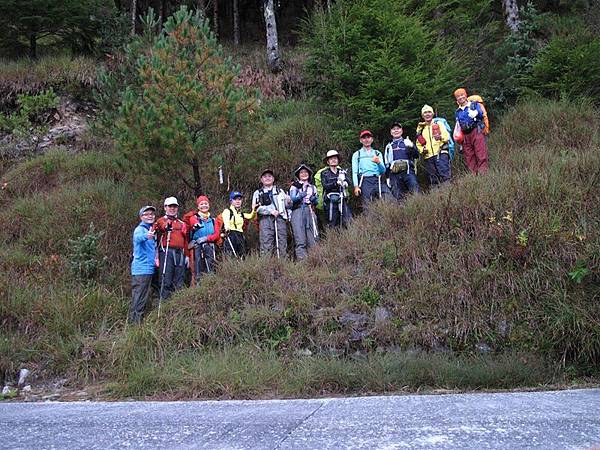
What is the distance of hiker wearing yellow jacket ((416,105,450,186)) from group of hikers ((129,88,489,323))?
0.06 feet

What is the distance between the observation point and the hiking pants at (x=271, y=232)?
9.97m

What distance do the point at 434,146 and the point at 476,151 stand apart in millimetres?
827

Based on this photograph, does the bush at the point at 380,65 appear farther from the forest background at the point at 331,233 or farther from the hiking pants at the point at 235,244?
the hiking pants at the point at 235,244

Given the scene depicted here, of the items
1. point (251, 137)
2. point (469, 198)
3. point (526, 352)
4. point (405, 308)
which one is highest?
point (251, 137)

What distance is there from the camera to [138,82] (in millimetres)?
12055

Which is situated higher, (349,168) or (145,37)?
(145,37)

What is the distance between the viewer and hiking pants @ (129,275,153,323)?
9016 mm

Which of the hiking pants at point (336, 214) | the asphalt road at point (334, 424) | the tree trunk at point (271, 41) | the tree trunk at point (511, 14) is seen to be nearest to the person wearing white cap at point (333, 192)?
the hiking pants at point (336, 214)

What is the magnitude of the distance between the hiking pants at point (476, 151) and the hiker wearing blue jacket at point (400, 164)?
987 millimetres

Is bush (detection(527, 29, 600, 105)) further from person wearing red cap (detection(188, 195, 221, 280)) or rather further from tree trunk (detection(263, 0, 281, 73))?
person wearing red cap (detection(188, 195, 221, 280))

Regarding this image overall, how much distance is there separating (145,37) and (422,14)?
273 inches

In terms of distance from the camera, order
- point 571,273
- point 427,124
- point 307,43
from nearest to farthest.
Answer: point 571,273 → point 427,124 → point 307,43

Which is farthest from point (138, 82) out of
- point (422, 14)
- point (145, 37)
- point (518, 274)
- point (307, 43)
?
point (518, 274)

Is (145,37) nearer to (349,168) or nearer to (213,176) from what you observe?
(213,176)
